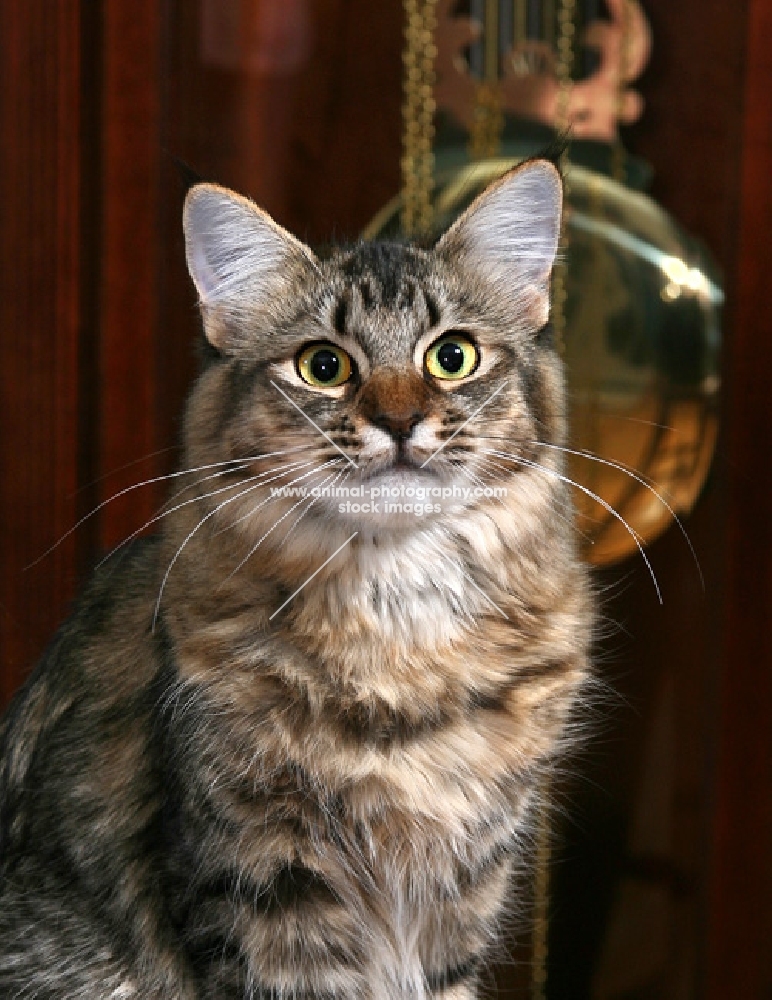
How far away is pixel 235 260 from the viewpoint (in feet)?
3.01

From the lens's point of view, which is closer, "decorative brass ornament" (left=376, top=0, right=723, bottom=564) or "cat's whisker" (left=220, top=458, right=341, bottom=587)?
"cat's whisker" (left=220, top=458, right=341, bottom=587)

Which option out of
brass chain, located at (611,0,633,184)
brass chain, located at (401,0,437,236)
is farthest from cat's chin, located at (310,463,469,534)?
brass chain, located at (611,0,633,184)

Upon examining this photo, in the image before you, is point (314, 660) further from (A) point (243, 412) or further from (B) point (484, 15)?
(B) point (484, 15)

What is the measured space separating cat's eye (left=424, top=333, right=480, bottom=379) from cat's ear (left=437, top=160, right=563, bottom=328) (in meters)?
0.08

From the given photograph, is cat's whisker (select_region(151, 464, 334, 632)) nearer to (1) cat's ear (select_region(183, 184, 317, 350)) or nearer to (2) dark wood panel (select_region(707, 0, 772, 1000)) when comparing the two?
(1) cat's ear (select_region(183, 184, 317, 350))

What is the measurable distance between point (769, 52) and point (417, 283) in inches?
22.6

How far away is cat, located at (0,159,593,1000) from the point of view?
2.74 feet

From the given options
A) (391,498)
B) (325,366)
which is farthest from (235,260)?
(391,498)

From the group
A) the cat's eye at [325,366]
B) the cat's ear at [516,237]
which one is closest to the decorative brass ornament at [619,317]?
the cat's ear at [516,237]

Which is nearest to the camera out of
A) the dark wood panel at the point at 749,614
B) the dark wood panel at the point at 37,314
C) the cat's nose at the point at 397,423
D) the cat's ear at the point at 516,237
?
the cat's nose at the point at 397,423

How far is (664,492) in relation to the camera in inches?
51.3

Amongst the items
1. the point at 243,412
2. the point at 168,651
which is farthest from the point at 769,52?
the point at 168,651

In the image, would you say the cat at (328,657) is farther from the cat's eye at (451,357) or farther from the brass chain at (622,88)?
the brass chain at (622,88)

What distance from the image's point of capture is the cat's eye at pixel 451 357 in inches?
34.9
